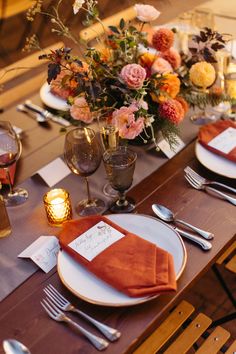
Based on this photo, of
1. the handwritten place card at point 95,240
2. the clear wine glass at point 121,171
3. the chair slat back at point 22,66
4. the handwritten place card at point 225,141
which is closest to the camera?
the handwritten place card at point 95,240

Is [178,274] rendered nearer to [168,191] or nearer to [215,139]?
[168,191]

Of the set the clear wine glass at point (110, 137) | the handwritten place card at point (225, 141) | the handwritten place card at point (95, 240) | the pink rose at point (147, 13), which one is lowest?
the handwritten place card at point (225, 141)

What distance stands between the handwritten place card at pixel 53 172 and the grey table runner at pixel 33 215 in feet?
0.05

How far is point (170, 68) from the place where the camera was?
4.28 feet

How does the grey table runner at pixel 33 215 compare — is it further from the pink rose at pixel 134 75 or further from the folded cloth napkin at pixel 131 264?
the pink rose at pixel 134 75

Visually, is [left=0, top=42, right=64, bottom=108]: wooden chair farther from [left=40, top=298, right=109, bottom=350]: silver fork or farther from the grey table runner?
[left=40, top=298, right=109, bottom=350]: silver fork

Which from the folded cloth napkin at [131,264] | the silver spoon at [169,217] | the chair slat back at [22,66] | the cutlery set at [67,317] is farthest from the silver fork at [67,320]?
the chair slat back at [22,66]

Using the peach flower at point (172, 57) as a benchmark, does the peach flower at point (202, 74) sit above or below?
below

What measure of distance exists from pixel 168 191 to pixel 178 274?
342 millimetres

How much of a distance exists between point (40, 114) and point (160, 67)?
1.77 ft

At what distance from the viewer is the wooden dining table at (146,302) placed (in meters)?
0.87

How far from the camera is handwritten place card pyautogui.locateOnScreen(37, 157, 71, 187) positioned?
132cm

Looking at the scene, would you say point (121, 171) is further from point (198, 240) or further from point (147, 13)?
point (147, 13)

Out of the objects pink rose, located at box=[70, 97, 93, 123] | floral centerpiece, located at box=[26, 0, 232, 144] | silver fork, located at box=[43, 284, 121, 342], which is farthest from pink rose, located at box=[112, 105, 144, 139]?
silver fork, located at box=[43, 284, 121, 342]
